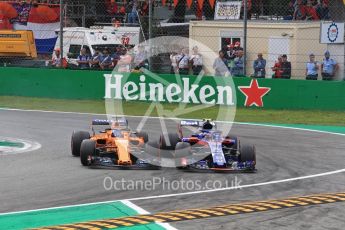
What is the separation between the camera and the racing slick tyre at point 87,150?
14070 mm

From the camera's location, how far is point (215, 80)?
974 inches

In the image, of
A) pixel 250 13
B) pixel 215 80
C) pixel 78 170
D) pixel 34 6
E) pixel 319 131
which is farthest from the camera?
pixel 34 6

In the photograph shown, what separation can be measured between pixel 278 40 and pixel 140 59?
4.70 meters

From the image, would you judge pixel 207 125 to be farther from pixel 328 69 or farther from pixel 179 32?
pixel 179 32

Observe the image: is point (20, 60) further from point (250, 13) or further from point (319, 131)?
point (319, 131)

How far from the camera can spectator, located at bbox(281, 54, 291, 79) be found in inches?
975

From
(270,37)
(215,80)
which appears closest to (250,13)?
(270,37)

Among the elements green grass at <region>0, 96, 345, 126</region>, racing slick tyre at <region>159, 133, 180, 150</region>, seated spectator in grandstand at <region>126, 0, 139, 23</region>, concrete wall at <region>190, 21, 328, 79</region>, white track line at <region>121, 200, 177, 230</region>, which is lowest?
white track line at <region>121, 200, 177, 230</region>

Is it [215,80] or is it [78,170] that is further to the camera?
[215,80]

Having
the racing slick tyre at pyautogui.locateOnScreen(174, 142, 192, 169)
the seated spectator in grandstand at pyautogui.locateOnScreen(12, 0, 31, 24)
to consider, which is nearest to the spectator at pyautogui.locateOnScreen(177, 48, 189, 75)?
the seated spectator in grandstand at pyautogui.locateOnScreen(12, 0, 31, 24)

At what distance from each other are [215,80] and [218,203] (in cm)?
1371

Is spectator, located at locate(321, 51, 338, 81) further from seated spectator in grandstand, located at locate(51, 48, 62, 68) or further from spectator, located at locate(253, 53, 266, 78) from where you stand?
seated spectator in grandstand, located at locate(51, 48, 62, 68)

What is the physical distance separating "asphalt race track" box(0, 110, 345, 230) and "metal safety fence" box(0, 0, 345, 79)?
592 centimetres

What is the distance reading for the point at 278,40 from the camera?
2756cm
